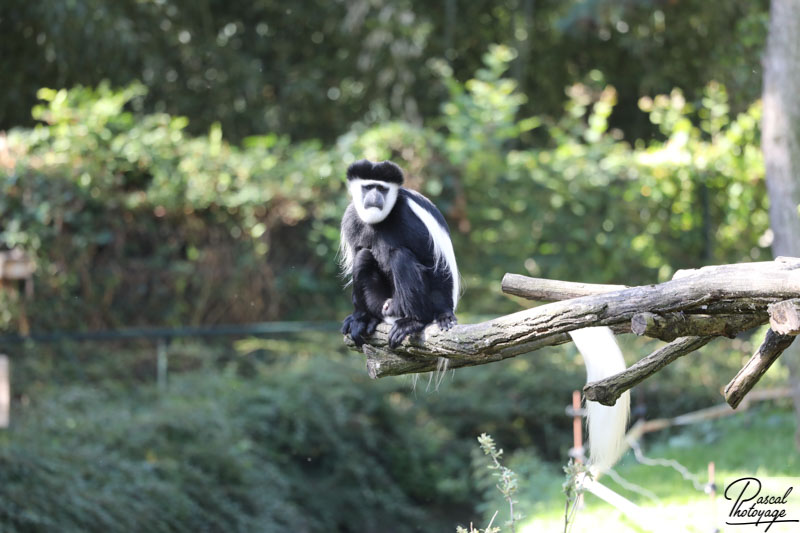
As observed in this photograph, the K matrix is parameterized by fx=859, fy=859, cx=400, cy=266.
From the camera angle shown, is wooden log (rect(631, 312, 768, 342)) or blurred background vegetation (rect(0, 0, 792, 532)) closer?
wooden log (rect(631, 312, 768, 342))

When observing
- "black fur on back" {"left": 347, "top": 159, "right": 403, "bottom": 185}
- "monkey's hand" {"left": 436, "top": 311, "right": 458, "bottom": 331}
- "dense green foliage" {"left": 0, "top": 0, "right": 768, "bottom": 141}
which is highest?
"dense green foliage" {"left": 0, "top": 0, "right": 768, "bottom": 141}

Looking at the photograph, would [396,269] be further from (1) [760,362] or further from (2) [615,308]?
(1) [760,362]

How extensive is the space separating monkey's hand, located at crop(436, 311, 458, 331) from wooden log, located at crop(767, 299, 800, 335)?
1086 mm

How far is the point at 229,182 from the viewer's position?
719 cm

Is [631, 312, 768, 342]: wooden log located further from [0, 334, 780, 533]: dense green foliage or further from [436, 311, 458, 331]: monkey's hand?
[0, 334, 780, 533]: dense green foliage

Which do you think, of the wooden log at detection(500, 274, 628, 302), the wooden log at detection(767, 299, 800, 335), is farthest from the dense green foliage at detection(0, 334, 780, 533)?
the wooden log at detection(767, 299, 800, 335)

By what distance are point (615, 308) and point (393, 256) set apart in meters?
1.18

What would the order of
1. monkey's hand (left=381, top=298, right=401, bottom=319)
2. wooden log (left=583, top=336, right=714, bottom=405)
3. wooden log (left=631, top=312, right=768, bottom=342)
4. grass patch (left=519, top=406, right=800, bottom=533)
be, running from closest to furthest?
wooden log (left=631, top=312, right=768, bottom=342) → wooden log (left=583, top=336, right=714, bottom=405) → monkey's hand (left=381, top=298, right=401, bottom=319) → grass patch (left=519, top=406, right=800, bottom=533)

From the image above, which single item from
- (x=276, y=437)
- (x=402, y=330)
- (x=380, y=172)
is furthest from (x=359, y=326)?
(x=276, y=437)

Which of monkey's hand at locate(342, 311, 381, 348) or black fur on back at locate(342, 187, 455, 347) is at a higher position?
black fur on back at locate(342, 187, 455, 347)

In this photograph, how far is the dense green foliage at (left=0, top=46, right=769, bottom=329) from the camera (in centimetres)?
688

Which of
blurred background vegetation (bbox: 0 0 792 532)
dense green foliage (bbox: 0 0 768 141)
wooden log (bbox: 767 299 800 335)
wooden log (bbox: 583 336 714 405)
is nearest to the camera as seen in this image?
wooden log (bbox: 767 299 800 335)

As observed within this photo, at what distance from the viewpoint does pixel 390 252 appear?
325 centimetres

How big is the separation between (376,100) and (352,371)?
557cm
